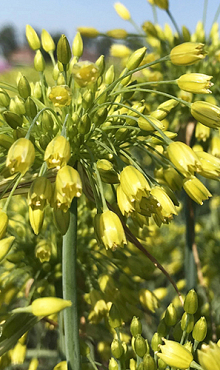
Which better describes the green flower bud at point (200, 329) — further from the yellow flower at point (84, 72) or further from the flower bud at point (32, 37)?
the flower bud at point (32, 37)

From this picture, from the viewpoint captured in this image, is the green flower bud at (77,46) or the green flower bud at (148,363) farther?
the green flower bud at (77,46)

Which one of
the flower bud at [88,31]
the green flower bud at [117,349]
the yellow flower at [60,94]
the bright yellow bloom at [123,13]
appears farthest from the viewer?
the bright yellow bloom at [123,13]

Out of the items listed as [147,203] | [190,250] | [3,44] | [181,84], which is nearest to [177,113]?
[190,250]

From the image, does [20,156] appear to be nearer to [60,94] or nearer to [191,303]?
[60,94]

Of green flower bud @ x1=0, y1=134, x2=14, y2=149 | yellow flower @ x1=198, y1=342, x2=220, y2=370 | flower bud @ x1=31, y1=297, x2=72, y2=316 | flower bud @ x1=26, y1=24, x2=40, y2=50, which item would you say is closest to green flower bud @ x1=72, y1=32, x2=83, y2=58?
flower bud @ x1=26, y1=24, x2=40, y2=50

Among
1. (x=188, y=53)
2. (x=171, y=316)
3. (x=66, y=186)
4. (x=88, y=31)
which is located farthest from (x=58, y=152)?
(x=88, y=31)

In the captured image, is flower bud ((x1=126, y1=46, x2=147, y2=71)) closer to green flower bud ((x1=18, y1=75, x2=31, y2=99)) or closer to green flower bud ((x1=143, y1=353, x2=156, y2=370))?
green flower bud ((x1=18, y1=75, x2=31, y2=99))

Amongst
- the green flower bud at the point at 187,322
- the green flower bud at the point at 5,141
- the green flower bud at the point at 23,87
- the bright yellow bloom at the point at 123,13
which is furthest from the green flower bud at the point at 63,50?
the bright yellow bloom at the point at 123,13
